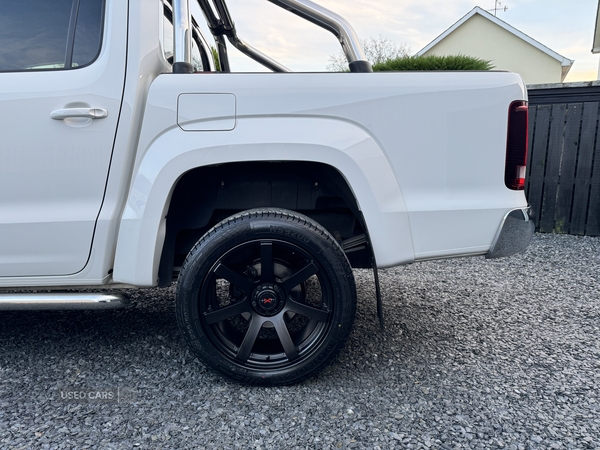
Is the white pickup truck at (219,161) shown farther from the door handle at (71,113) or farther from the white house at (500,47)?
the white house at (500,47)

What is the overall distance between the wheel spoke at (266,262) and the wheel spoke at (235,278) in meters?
0.07

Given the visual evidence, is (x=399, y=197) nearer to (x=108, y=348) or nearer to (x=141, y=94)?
(x=141, y=94)

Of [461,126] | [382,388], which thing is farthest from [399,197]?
[382,388]

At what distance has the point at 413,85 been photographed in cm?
202

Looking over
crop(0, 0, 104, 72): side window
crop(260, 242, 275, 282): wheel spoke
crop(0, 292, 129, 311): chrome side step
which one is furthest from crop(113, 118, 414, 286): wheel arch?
crop(0, 0, 104, 72): side window

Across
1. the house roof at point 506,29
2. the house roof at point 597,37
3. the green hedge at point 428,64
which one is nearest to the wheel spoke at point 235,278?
the green hedge at point 428,64

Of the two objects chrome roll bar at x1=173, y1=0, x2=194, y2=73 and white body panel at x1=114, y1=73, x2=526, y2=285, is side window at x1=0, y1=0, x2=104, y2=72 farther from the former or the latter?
white body panel at x1=114, y1=73, x2=526, y2=285

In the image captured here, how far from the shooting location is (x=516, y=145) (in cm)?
207

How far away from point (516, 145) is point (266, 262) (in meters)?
1.29

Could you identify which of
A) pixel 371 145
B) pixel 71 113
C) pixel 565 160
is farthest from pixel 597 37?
pixel 71 113

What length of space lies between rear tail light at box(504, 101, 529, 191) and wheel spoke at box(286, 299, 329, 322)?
1.06m

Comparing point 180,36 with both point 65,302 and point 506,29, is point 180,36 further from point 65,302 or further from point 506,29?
point 506,29

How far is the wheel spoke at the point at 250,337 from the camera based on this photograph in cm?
207

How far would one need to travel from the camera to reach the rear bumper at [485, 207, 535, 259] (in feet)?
6.81
